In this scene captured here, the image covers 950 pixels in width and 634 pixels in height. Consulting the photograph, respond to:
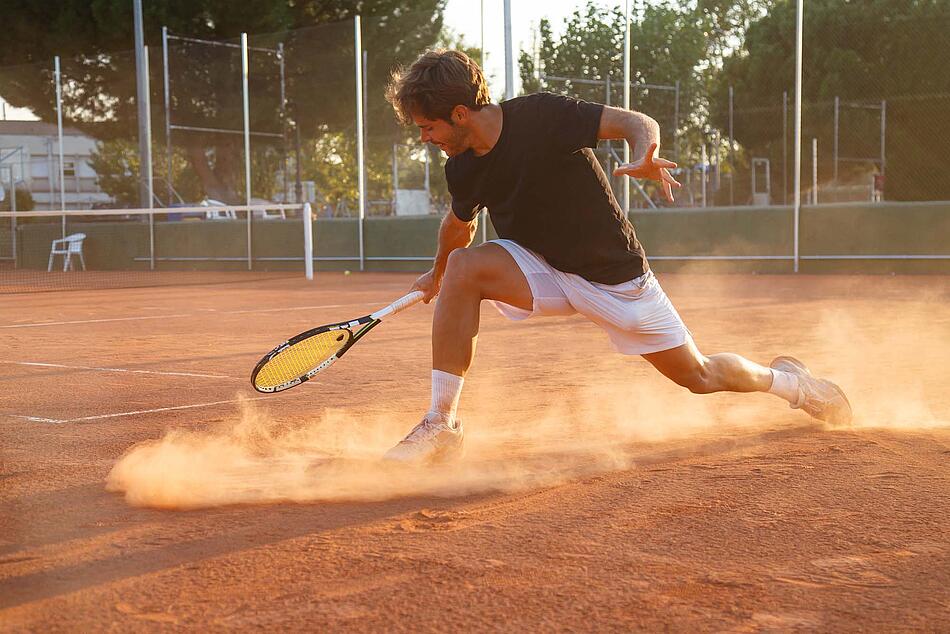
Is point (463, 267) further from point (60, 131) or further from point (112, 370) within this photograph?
point (60, 131)

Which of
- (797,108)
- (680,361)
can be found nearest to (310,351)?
(680,361)

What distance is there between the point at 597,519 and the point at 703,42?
110 feet

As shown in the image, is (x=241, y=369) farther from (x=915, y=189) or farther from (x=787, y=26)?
(x=787, y=26)

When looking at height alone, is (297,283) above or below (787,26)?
below

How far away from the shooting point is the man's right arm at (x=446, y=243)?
4535mm

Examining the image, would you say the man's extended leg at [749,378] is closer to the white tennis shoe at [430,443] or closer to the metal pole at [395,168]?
the white tennis shoe at [430,443]

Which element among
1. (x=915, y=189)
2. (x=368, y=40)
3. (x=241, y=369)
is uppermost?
(x=368, y=40)

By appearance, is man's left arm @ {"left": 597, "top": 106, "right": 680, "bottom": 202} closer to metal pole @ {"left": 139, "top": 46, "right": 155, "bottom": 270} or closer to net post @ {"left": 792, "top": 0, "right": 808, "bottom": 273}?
net post @ {"left": 792, "top": 0, "right": 808, "bottom": 273}

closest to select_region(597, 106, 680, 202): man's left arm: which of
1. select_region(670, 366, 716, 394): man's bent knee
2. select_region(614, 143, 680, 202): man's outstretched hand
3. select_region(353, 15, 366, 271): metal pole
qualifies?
select_region(614, 143, 680, 202): man's outstretched hand

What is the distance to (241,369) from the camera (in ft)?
24.5

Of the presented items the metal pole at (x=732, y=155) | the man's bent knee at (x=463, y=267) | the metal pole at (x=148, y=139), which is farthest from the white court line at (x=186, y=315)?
the metal pole at (x=732, y=155)

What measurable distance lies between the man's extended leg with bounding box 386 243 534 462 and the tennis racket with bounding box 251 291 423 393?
27 cm

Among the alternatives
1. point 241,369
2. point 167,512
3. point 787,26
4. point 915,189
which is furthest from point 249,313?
point 787,26

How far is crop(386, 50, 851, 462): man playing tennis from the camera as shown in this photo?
13.4 ft
